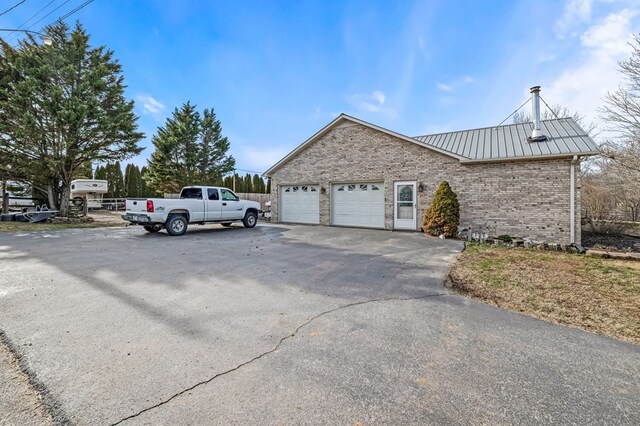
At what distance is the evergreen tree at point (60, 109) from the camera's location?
539 inches

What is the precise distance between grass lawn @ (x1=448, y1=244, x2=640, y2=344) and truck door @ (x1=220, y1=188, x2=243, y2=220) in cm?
906

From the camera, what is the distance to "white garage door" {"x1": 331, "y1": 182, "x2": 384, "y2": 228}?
13.0 m

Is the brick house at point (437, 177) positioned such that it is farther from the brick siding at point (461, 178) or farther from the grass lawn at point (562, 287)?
the grass lawn at point (562, 287)

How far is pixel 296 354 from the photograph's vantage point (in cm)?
262

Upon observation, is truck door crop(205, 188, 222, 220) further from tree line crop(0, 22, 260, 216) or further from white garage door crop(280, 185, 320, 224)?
tree line crop(0, 22, 260, 216)

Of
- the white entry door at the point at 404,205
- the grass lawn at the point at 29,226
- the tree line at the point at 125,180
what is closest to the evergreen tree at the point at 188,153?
the tree line at the point at 125,180

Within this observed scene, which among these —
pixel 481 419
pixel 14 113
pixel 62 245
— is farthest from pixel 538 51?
pixel 14 113

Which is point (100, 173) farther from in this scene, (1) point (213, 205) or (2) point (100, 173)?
(1) point (213, 205)

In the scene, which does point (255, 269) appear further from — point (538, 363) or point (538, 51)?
point (538, 51)

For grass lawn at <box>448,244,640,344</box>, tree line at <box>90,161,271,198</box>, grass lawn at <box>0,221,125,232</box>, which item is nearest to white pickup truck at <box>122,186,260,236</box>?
grass lawn at <box>0,221,125,232</box>

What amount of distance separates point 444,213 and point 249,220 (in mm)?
8341

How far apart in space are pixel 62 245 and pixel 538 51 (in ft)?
55.9

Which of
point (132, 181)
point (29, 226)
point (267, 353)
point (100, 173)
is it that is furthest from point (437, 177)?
point (100, 173)

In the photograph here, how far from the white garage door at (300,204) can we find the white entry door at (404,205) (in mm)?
4046
